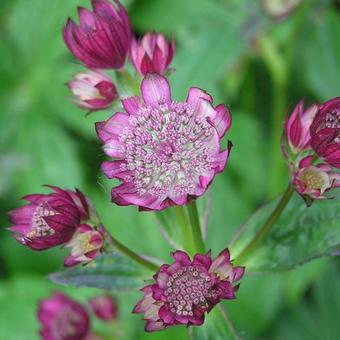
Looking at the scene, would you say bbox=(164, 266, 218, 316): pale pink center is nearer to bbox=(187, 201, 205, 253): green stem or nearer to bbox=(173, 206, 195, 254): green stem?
bbox=(187, 201, 205, 253): green stem

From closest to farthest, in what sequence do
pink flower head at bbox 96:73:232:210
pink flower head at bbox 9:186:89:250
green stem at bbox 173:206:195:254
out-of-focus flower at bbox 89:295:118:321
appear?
pink flower head at bbox 96:73:232:210, pink flower head at bbox 9:186:89:250, green stem at bbox 173:206:195:254, out-of-focus flower at bbox 89:295:118:321

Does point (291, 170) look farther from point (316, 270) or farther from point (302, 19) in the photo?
point (302, 19)

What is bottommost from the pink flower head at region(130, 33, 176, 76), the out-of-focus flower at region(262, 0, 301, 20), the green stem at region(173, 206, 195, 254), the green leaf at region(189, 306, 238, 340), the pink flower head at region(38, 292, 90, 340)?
the pink flower head at region(38, 292, 90, 340)

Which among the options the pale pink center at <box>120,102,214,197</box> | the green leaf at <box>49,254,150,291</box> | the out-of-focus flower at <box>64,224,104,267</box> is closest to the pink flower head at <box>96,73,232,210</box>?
the pale pink center at <box>120,102,214,197</box>

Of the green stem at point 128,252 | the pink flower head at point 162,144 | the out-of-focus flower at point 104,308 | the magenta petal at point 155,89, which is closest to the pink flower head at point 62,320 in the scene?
the out-of-focus flower at point 104,308

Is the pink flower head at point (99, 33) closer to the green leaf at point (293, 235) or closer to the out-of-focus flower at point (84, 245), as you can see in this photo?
the out-of-focus flower at point (84, 245)

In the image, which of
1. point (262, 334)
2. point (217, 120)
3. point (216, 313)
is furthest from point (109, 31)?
point (262, 334)

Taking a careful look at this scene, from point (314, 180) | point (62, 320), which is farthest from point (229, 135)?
point (314, 180)
